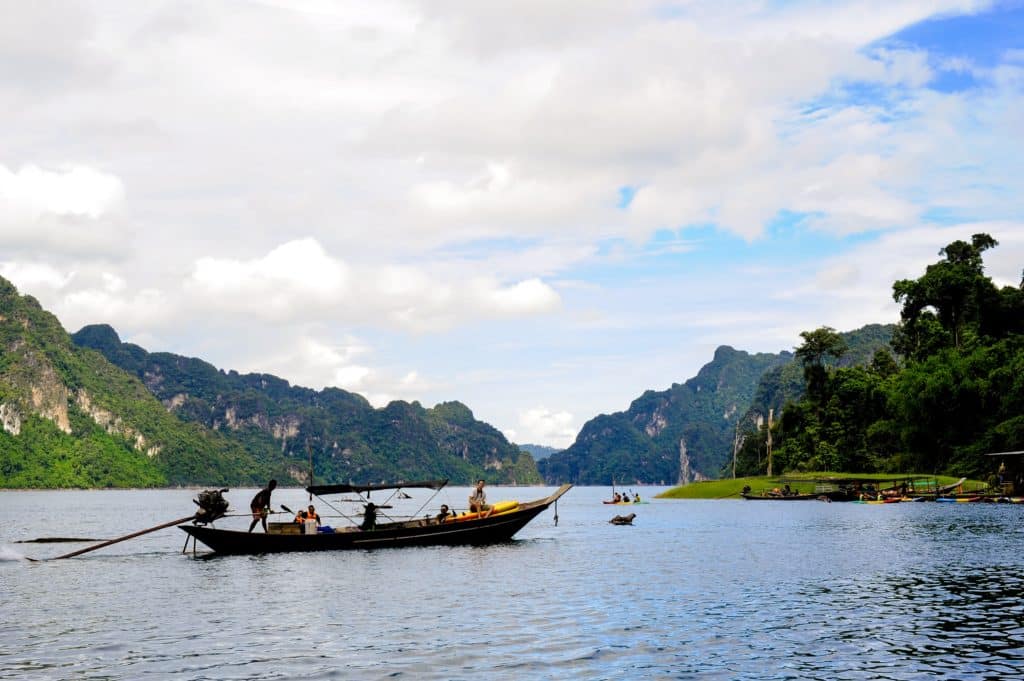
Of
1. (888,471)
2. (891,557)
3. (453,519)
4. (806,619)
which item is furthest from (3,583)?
(888,471)

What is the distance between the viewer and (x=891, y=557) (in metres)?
47.2

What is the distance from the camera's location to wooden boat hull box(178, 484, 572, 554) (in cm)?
5241

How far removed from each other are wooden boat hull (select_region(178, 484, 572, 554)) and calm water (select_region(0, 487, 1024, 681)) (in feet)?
3.28

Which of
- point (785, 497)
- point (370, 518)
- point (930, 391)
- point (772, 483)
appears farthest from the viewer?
point (772, 483)

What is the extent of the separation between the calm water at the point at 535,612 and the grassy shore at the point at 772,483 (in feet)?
217

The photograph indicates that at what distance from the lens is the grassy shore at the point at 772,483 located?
395 ft

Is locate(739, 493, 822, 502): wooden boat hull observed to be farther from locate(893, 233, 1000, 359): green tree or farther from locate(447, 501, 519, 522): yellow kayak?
locate(447, 501, 519, 522): yellow kayak

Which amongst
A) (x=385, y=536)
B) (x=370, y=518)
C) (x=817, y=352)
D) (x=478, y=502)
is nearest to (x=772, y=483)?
(x=817, y=352)

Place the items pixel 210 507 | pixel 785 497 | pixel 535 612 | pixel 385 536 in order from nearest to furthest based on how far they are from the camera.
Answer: pixel 535 612
pixel 210 507
pixel 385 536
pixel 785 497

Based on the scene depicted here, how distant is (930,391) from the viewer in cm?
11831

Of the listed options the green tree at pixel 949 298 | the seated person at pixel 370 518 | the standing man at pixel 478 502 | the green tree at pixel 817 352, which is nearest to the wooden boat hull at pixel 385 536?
the seated person at pixel 370 518

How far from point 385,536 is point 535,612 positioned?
24789 mm

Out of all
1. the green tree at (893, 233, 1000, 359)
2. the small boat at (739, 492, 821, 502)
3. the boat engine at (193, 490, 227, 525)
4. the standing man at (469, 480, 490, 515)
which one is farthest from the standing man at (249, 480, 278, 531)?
the green tree at (893, 233, 1000, 359)

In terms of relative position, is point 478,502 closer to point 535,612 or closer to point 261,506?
point 261,506
